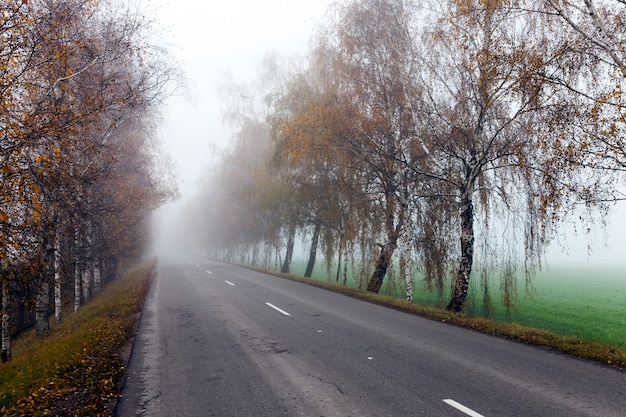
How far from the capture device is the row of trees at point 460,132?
8641 mm

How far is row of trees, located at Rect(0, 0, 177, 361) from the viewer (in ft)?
19.7

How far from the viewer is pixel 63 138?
695 cm

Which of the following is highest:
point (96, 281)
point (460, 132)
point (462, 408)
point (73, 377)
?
point (460, 132)

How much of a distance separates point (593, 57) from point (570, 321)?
11.8m

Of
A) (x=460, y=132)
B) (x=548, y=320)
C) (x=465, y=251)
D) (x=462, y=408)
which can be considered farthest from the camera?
(x=548, y=320)

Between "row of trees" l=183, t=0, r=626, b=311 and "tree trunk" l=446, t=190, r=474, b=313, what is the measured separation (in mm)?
36

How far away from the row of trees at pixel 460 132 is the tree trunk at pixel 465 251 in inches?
1.4

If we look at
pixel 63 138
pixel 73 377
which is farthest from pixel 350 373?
pixel 63 138

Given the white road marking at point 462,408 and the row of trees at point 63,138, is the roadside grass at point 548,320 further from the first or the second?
the row of trees at point 63,138

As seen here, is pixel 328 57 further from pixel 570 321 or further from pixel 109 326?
pixel 570 321

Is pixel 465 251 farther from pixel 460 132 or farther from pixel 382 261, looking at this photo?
pixel 382 261

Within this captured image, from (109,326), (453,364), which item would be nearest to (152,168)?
(109,326)

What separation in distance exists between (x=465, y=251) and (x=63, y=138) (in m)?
11.8

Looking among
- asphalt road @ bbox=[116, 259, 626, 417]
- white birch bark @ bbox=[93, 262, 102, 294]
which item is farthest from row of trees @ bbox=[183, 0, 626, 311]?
white birch bark @ bbox=[93, 262, 102, 294]
